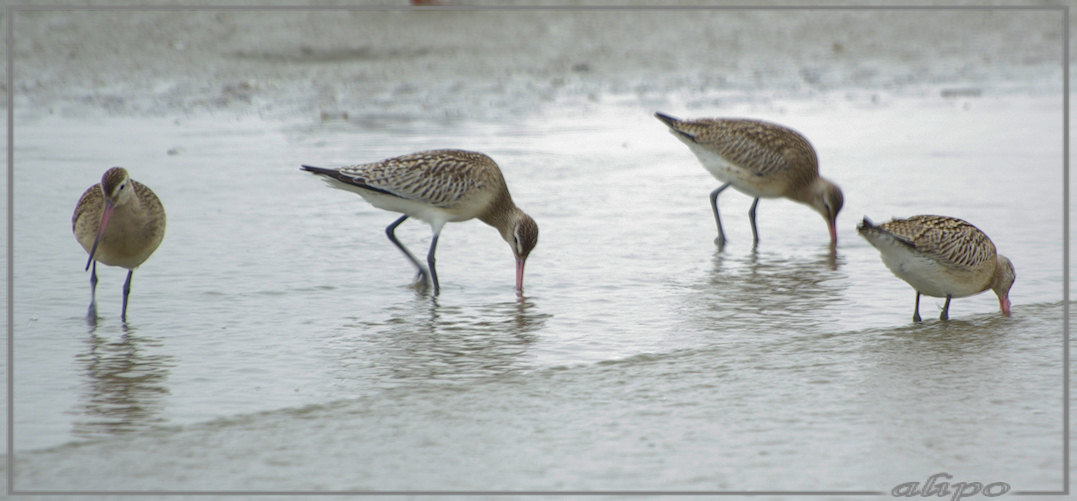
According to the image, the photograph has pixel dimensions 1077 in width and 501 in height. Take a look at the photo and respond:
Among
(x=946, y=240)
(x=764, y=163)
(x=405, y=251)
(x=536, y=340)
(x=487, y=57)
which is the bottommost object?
(x=536, y=340)

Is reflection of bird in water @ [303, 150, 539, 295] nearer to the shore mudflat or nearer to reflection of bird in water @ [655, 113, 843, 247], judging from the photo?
reflection of bird in water @ [655, 113, 843, 247]

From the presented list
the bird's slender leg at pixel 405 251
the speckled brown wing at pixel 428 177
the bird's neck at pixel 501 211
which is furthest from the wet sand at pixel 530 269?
the speckled brown wing at pixel 428 177

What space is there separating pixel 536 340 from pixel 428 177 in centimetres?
161

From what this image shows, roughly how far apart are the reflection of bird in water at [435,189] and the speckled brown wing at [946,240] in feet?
5.94

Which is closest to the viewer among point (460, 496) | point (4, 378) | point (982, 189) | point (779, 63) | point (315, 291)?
point (460, 496)

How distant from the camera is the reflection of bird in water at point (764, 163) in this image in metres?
7.21

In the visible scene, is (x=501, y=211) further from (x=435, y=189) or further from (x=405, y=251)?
(x=405, y=251)

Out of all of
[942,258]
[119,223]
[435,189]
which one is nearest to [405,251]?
[435,189]

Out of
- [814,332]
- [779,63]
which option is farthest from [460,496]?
[779,63]

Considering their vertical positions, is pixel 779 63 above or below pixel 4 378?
above

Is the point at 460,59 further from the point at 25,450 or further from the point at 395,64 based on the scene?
the point at 25,450

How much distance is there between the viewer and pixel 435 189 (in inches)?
240

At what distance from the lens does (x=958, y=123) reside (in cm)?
1050

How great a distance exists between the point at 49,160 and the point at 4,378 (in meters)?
4.55
